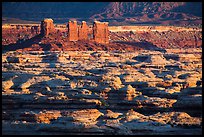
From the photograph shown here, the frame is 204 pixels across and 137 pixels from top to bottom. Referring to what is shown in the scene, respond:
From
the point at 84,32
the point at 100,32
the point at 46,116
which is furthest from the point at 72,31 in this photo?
the point at 46,116

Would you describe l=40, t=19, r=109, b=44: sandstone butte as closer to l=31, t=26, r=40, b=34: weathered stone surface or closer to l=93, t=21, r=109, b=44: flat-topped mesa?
l=93, t=21, r=109, b=44: flat-topped mesa

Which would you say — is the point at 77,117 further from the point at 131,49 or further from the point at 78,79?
the point at 131,49

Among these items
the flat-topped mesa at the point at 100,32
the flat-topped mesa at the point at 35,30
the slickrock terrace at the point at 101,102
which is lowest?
the flat-topped mesa at the point at 35,30

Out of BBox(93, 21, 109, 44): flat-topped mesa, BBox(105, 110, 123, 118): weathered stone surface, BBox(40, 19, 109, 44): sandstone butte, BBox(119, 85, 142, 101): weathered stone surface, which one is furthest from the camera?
BBox(93, 21, 109, 44): flat-topped mesa


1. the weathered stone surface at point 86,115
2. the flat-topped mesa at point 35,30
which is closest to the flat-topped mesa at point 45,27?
the flat-topped mesa at point 35,30

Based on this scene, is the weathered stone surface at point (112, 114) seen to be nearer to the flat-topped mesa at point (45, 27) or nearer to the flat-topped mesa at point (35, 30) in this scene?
the flat-topped mesa at point (45, 27)

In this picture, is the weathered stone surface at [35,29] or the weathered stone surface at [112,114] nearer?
the weathered stone surface at [112,114]

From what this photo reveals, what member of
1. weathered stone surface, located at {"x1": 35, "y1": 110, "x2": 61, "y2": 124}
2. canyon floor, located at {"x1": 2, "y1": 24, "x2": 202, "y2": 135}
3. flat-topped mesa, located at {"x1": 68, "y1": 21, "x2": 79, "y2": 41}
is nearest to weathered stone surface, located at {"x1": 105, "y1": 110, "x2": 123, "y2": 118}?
canyon floor, located at {"x1": 2, "y1": 24, "x2": 202, "y2": 135}

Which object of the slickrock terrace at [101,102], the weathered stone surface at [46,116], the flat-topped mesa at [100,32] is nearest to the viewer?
the slickrock terrace at [101,102]

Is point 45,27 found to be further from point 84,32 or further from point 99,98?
point 99,98

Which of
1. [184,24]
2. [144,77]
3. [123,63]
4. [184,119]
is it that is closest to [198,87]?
[144,77]

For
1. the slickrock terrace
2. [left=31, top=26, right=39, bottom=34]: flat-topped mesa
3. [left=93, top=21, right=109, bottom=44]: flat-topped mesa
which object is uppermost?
the slickrock terrace
